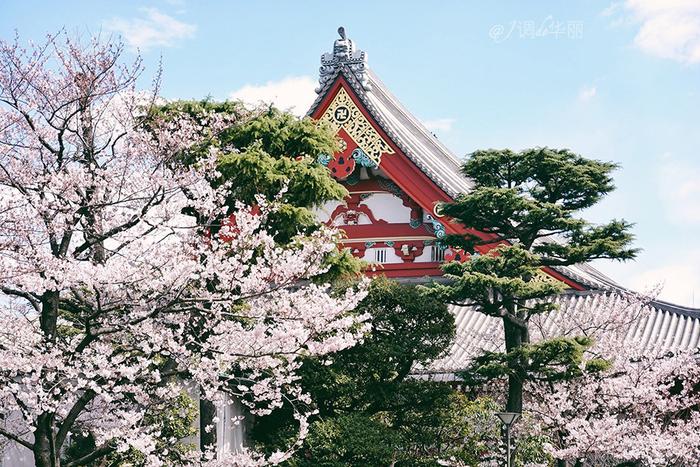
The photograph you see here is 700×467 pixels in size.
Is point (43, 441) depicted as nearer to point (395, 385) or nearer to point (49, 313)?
point (49, 313)

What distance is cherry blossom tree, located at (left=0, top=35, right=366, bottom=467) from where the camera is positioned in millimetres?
10609

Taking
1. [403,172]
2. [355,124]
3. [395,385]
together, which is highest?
[355,124]

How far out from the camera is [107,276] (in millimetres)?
10664

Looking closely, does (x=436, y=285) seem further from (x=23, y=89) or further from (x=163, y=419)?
(x=23, y=89)

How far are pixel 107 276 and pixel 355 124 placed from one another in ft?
36.2

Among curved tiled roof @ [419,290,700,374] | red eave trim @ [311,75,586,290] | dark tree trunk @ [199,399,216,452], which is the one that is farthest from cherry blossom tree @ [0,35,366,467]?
red eave trim @ [311,75,586,290]

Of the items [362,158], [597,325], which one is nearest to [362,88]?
[362,158]

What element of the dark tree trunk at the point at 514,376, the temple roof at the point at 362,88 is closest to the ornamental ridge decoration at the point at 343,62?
the temple roof at the point at 362,88

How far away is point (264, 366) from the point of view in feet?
38.3

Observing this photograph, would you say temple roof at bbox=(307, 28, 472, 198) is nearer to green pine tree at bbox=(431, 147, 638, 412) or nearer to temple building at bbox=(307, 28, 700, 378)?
temple building at bbox=(307, 28, 700, 378)

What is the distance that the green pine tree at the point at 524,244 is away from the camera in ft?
49.5

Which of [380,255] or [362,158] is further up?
[362,158]

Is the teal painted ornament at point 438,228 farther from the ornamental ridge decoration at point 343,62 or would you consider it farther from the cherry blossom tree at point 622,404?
the cherry blossom tree at point 622,404

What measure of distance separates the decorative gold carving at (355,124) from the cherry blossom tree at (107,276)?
8.32 m
